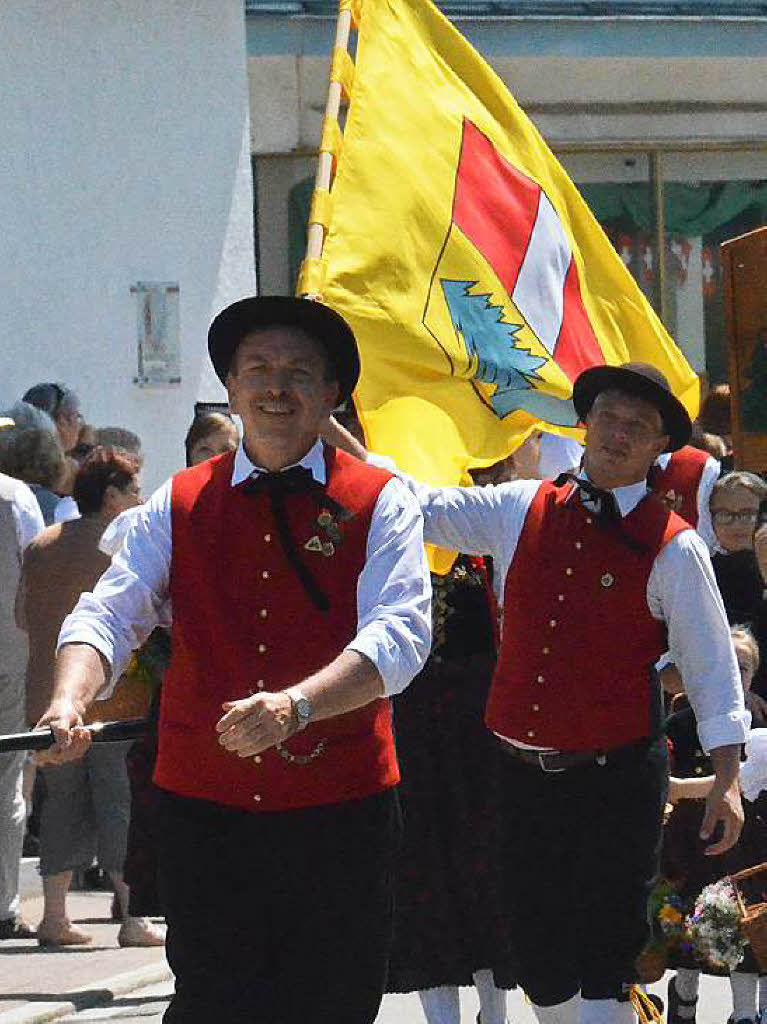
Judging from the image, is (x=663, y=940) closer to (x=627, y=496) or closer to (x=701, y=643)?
(x=701, y=643)

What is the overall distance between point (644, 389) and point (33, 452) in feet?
13.7

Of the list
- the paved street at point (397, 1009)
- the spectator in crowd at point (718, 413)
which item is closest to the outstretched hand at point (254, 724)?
the paved street at point (397, 1009)

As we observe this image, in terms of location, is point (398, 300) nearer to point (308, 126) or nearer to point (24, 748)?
point (24, 748)

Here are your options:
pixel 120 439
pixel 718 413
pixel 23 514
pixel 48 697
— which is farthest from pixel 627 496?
pixel 718 413

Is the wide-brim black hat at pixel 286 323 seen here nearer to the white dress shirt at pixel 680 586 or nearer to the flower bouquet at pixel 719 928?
the white dress shirt at pixel 680 586

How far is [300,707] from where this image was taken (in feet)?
13.9

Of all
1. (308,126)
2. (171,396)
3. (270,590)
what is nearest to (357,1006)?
(270,590)

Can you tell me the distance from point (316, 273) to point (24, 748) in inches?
96.9

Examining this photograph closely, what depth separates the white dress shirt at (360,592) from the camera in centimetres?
454

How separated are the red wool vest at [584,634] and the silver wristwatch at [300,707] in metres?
1.74

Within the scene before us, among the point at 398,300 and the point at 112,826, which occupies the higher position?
the point at 398,300

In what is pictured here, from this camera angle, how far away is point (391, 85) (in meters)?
7.41

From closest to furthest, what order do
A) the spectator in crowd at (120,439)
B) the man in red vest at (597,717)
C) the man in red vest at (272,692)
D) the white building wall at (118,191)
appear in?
the man in red vest at (272,692) < the man in red vest at (597,717) < the spectator in crowd at (120,439) < the white building wall at (118,191)

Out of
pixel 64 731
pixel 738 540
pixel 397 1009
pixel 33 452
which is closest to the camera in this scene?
pixel 64 731
